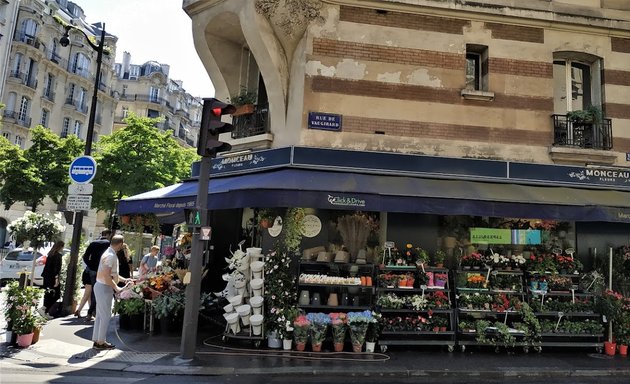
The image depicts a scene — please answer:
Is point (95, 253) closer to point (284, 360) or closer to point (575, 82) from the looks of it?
point (284, 360)

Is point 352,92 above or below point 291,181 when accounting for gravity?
above

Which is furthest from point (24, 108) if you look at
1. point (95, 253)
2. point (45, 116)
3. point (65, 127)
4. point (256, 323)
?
point (256, 323)

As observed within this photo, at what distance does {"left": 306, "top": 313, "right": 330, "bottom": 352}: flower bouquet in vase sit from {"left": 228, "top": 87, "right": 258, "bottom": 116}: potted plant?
5134mm

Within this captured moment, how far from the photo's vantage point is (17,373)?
6.13 m

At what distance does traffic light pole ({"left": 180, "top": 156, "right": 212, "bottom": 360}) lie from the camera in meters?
7.01

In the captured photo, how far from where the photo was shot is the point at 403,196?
809 cm

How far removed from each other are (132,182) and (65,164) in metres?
5.34

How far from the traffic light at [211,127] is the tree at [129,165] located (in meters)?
17.5

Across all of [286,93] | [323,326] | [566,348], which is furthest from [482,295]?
[286,93]

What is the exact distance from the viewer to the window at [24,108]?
36003 mm

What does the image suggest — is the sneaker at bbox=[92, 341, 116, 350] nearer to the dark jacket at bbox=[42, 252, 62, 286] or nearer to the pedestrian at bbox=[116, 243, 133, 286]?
the pedestrian at bbox=[116, 243, 133, 286]

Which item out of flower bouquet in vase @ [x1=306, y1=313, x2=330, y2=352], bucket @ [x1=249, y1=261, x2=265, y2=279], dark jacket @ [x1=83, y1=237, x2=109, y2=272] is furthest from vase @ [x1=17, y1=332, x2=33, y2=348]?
flower bouquet in vase @ [x1=306, y1=313, x2=330, y2=352]

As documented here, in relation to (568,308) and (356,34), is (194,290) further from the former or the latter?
(568,308)

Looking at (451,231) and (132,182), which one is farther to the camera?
(132,182)
